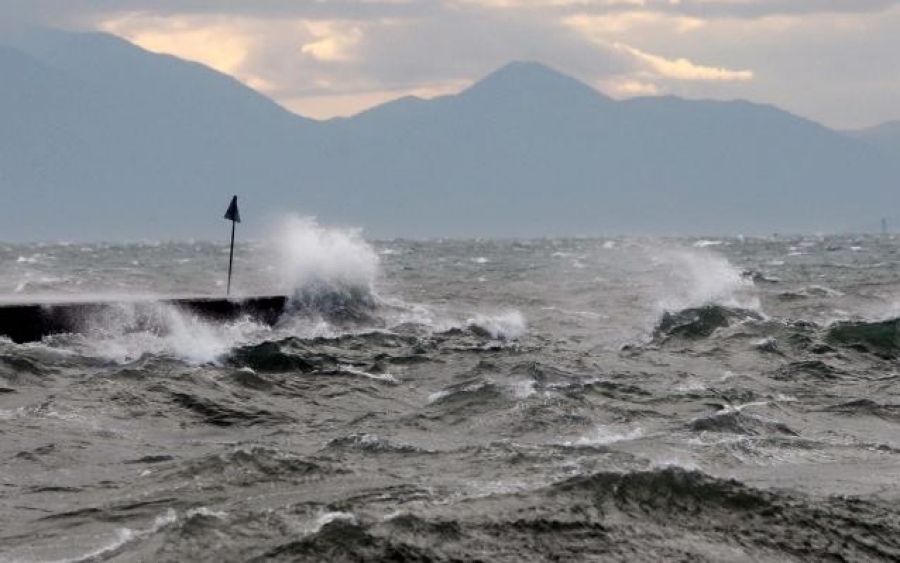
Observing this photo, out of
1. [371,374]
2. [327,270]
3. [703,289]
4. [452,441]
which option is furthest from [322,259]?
[452,441]

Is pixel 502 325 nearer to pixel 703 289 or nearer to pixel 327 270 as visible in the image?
pixel 327 270

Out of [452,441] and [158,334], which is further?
[158,334]

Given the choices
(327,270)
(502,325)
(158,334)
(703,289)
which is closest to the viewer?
(158,334)

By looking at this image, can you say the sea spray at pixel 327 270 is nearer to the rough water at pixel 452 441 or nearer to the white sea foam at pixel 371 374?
the rough water at pixel 452 441

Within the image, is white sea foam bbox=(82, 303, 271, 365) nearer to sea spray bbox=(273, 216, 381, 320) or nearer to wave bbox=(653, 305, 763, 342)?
sea spray bbox=(273, 216, 381, 320)

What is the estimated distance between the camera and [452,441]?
12.4 meters

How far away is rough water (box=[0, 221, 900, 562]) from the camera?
8719mm

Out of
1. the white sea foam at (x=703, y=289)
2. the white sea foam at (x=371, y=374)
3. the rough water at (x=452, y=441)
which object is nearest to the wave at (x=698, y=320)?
the rough water at (x=452, y=441)

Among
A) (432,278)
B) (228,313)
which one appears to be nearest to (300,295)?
(228,313)

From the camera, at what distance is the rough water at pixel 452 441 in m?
8.72

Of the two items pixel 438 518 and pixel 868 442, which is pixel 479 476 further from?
pixel 868 442

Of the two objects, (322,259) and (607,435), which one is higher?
(322,259)

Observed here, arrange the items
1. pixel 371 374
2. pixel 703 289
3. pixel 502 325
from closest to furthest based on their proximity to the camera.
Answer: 1. pixel 371 374
2. pixel 502 325
3. pixel 703 289

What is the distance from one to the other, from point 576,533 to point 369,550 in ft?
4.82
